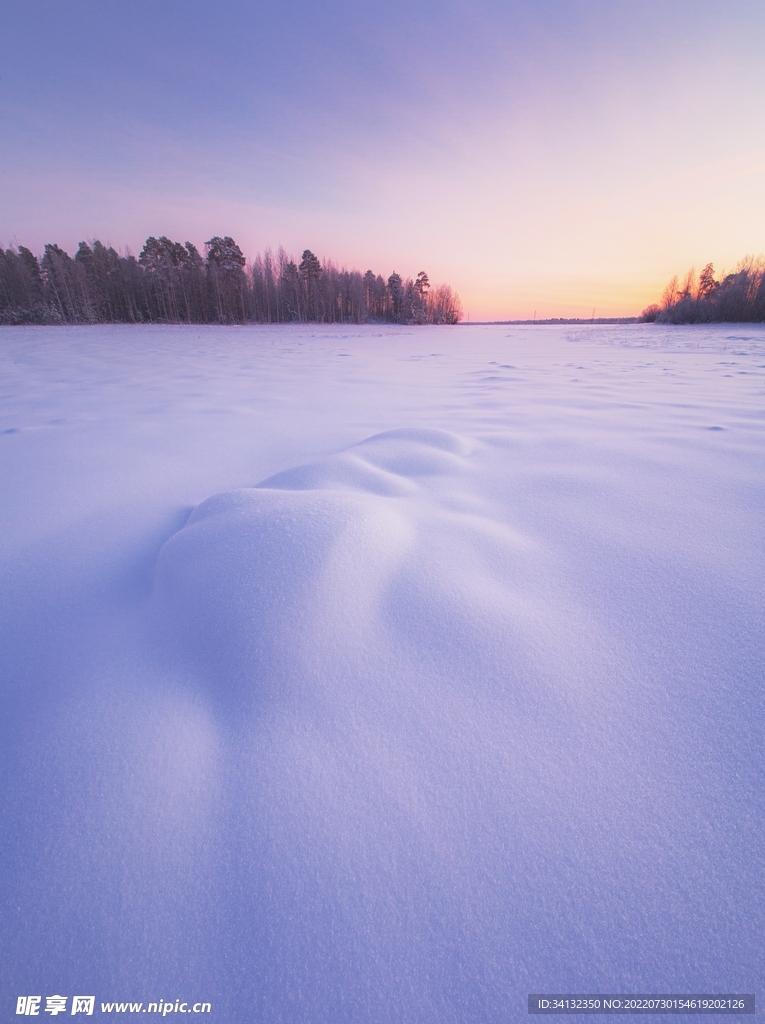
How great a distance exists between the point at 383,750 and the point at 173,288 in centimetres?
4297

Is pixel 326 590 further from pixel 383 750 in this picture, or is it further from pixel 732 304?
pixel 732 304

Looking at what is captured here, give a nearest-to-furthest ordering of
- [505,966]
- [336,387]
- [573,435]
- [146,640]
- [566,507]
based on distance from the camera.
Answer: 1. [505,966]
2. [146,640]
3. [566,507]
4. [573,435]
5. [336,387]

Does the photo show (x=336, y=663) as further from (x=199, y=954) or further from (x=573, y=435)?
(x=573, y=435)

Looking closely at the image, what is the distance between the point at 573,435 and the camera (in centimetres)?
244

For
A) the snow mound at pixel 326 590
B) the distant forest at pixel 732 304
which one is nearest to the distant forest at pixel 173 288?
the distant forest at pixel 732 304

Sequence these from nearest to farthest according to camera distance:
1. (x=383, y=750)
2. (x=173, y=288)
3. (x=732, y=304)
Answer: (x=383, y=750) < (x=732, y=304) < (x=173, y=288)

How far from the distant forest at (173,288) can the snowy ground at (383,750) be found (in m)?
39.2

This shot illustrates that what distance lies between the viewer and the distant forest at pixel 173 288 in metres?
Answer: 32.1

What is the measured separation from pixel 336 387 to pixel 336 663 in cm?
418

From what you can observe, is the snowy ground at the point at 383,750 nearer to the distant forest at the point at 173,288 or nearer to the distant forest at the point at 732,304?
the distant forest at the point at 732,304

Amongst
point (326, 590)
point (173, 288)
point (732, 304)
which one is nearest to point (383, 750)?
point (326, 590)

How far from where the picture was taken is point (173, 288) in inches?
1344

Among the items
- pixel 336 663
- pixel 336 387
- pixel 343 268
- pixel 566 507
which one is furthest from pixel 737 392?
pixel 343 268

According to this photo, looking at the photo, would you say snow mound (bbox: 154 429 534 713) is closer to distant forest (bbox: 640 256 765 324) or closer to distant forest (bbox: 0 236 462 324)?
distant forest (bbox: 640 256 765 324)
